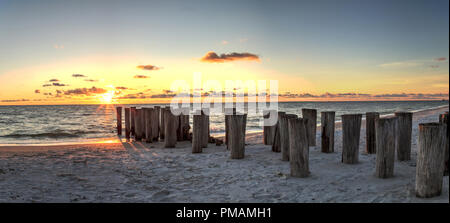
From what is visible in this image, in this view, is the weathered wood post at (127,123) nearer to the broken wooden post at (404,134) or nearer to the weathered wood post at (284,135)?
the weathered wood post at (284,135)

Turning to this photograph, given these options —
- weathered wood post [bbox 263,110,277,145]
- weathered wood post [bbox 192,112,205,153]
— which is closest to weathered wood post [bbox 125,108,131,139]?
weathered wood post [bbox 192,112,205,153]

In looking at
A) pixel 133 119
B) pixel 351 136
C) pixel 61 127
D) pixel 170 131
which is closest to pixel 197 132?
pixel 170 131

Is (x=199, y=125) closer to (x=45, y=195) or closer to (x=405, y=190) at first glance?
(x=45, y=195)

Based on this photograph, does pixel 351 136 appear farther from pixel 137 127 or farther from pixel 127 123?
pixel 127 123

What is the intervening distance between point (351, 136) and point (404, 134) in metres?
1.38

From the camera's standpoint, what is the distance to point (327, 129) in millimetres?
8164

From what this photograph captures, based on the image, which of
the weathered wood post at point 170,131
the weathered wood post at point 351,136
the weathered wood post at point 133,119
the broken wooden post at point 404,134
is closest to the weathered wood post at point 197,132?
the weathered wood post at point 170,131

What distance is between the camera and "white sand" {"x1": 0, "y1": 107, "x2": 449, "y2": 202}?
16.5ft

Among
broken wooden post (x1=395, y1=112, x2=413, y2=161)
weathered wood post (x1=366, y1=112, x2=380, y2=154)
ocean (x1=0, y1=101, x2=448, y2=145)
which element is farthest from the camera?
ocean (x1=0, y1=101, x2=448, y2=145)

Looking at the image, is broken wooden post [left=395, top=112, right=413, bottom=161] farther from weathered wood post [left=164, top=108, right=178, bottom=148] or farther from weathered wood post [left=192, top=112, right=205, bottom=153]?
weathered wood post [left=164, top=108, right=178, bottom=148]

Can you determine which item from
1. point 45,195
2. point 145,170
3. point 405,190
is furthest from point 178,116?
point 405,190

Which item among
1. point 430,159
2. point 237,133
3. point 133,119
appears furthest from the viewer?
point 133,119

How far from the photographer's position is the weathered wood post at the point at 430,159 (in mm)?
4098

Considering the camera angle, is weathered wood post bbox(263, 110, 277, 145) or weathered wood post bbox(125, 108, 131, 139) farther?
weathered wood post bbox(125, 108, 131, 139)
